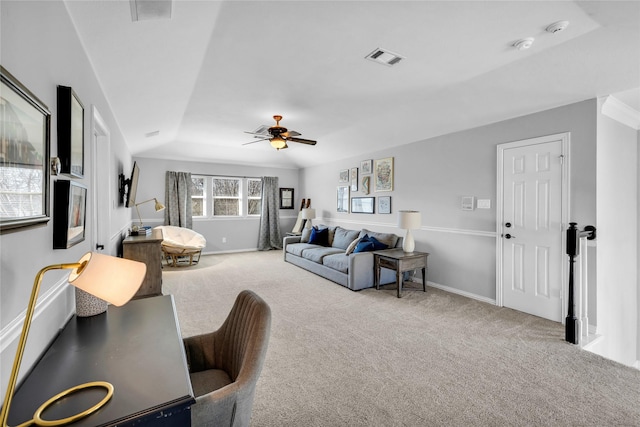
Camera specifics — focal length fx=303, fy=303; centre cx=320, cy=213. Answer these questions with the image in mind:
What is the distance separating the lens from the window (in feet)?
24.3

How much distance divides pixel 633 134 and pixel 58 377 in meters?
5.58

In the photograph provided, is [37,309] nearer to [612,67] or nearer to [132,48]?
[132,48]

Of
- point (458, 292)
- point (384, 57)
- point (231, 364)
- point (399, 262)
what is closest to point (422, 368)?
point (231, 364)

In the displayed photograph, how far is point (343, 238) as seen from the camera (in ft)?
19.0

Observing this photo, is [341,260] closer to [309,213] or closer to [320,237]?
[320,237]

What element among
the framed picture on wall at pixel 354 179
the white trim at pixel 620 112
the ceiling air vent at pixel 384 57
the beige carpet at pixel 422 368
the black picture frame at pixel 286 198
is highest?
the ceiling air vent at pixel 384 57

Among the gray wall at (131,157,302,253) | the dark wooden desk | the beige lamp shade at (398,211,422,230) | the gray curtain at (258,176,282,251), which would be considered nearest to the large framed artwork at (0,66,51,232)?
the dark wooden desk

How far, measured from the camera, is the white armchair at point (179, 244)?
5750mm

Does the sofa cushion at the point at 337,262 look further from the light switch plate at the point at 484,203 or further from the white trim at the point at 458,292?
the light switch plate at the point at 484,203

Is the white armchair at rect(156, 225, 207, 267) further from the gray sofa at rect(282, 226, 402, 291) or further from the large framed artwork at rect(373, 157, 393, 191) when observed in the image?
the large framed artwork at rect(373, 157, 393, 191)

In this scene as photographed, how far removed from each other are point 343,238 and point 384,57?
3.61m

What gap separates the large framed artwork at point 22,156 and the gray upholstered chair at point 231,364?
89 cm

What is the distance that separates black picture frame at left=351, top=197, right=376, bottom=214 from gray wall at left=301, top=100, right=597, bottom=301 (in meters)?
0.43

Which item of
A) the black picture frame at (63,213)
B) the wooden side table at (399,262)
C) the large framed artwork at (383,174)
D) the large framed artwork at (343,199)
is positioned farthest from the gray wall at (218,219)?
the black picture frame at (63,213)
